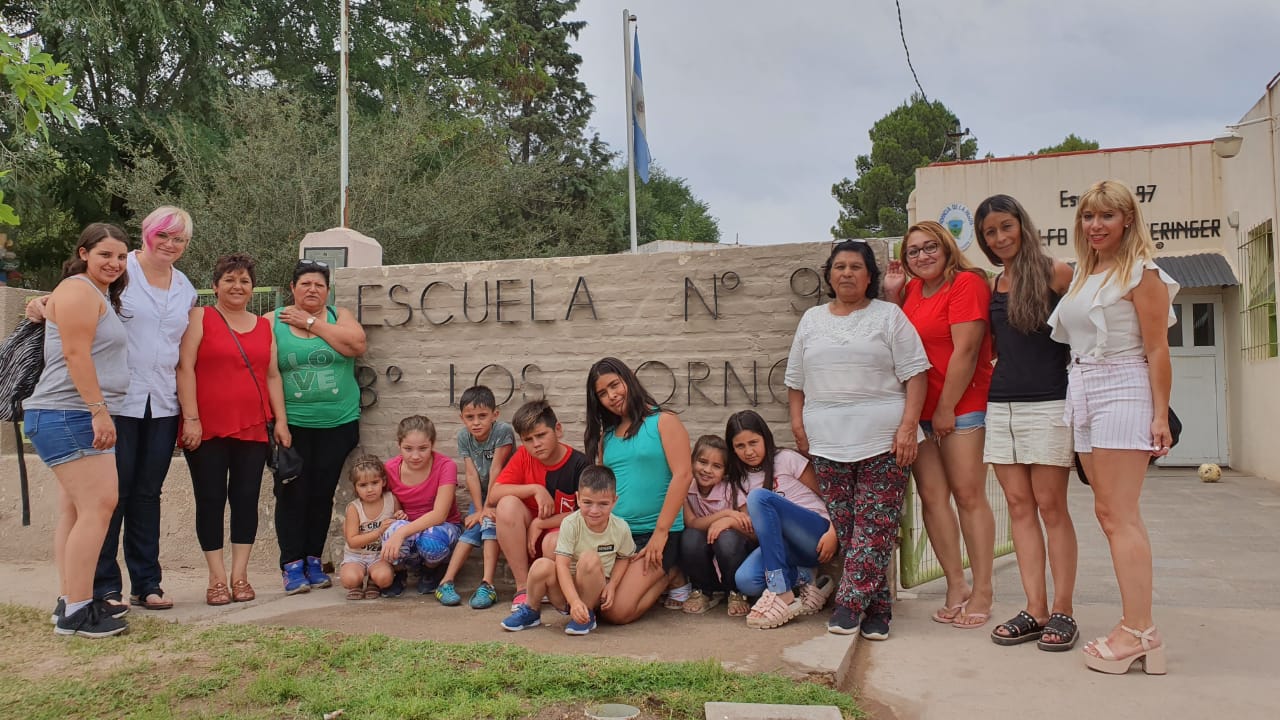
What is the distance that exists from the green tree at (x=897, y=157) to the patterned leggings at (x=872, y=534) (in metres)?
29.2

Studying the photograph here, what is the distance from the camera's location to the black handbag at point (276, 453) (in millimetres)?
5098

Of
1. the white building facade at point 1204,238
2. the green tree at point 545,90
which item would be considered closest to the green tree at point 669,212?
the green tree at point 545,90

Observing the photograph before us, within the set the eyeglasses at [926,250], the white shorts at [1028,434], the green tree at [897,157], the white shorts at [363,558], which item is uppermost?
the green tree at [897,157]

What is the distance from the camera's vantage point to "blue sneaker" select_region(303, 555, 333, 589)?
5.46m

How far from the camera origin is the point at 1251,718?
3.31 meters

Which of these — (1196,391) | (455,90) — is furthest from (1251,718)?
(455,90)

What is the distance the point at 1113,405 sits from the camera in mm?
3734

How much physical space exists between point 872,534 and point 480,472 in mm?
2149

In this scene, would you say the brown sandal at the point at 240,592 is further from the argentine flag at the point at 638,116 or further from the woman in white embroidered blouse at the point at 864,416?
the argentine flag at the point at 638,116

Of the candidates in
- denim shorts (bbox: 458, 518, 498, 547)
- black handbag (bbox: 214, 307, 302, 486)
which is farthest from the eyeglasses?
black handbag (bbox: 214, 307, 302, 486)

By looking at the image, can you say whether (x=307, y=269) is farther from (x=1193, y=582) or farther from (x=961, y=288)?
(x=1193, y=582)

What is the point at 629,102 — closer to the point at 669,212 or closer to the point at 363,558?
the point at 363,558

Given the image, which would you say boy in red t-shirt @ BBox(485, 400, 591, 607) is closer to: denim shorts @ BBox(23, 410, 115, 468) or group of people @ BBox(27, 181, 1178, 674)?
group of people @ BBox(27, 181, 1178, 674)

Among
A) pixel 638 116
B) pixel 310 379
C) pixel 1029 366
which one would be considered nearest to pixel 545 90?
pixel 638 116
